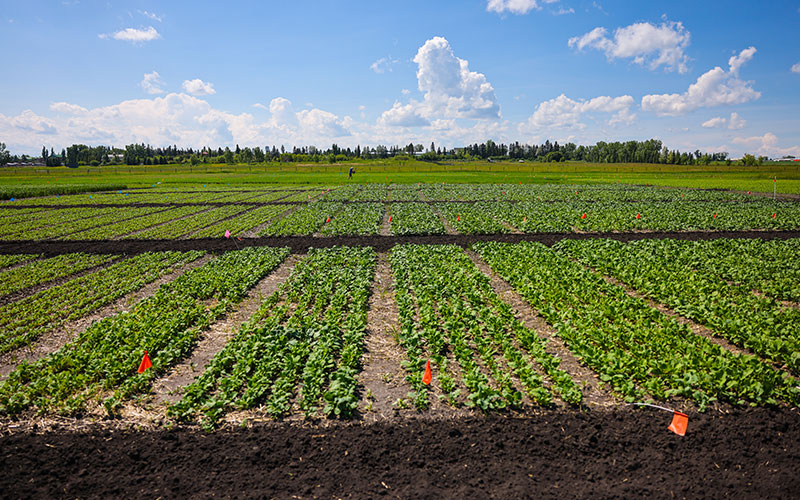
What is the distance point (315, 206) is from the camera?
34000 millimetres

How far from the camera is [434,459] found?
17.6ft

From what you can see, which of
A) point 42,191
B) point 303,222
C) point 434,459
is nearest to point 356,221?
point 303,222

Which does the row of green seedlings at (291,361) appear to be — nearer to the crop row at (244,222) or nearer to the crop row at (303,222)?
the crop row at (303,222)

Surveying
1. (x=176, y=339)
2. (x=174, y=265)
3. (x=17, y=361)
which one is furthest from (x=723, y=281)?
(x=174, y=265)

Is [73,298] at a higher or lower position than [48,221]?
lower

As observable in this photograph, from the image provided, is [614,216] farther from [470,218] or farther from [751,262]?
[751,262]

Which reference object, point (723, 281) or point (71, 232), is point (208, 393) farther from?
point (71, 232)

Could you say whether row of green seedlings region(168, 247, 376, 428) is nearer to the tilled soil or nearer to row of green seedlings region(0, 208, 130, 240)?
the tilled soil

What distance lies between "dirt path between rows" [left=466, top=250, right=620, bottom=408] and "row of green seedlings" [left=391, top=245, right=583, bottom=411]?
28 centimetres

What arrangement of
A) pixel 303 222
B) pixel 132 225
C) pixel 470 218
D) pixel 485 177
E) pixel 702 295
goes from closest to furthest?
1. pixel 702 295
2. pixel 132 225
3. pixel 303 222
4. pixel 470 218
5. pixel 485 177

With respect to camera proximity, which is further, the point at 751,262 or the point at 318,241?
the point at 318,241

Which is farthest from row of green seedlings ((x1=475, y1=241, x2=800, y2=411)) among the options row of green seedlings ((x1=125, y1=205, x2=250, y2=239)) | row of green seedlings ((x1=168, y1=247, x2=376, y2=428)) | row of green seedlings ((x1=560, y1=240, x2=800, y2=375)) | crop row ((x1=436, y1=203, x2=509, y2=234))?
row of green seedlings ((x1=125, y1=205, x2=250, y2=239))

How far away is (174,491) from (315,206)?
1190 inches

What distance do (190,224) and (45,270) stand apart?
1072 cm
